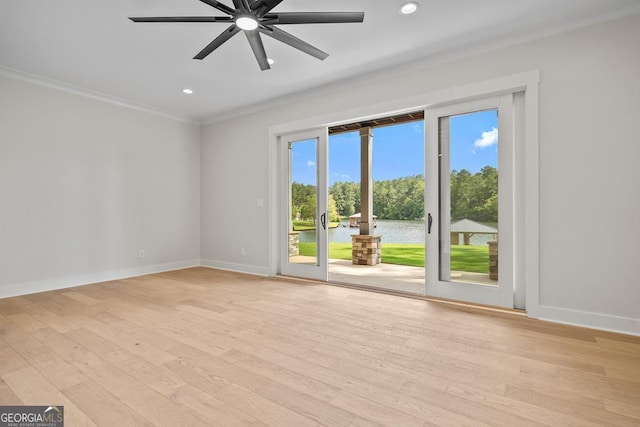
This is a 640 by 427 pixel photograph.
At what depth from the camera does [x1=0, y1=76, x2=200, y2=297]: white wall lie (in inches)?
155

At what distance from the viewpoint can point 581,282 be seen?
9.32 feet

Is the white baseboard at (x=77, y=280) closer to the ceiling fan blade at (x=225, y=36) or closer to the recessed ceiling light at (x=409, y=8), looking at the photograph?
the ceiling fan blade at (x=225, y=36)

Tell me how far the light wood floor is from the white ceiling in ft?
9.05

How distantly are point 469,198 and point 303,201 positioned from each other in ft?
7.77

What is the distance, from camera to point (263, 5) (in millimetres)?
2232

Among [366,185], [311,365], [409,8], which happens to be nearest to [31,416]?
[311,365]

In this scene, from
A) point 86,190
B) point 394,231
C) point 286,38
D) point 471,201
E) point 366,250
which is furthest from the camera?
point 394,231

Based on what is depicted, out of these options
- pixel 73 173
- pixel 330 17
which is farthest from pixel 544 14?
pixel 73 173

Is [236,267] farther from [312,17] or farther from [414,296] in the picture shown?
[312,17]

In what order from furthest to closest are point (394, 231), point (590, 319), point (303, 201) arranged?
1. point (394, 231)
2. point (303, 201)
3. point (590, 319)

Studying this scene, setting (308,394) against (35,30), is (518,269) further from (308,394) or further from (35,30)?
(35,30)

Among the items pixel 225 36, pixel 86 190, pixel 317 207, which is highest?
pixel 225 36

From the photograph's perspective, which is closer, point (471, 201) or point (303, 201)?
point (471, 201)

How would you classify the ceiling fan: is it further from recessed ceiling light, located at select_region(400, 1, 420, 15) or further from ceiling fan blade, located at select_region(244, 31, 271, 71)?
recessed ceiling light, located at select_region(400, 1, 420, 15)
